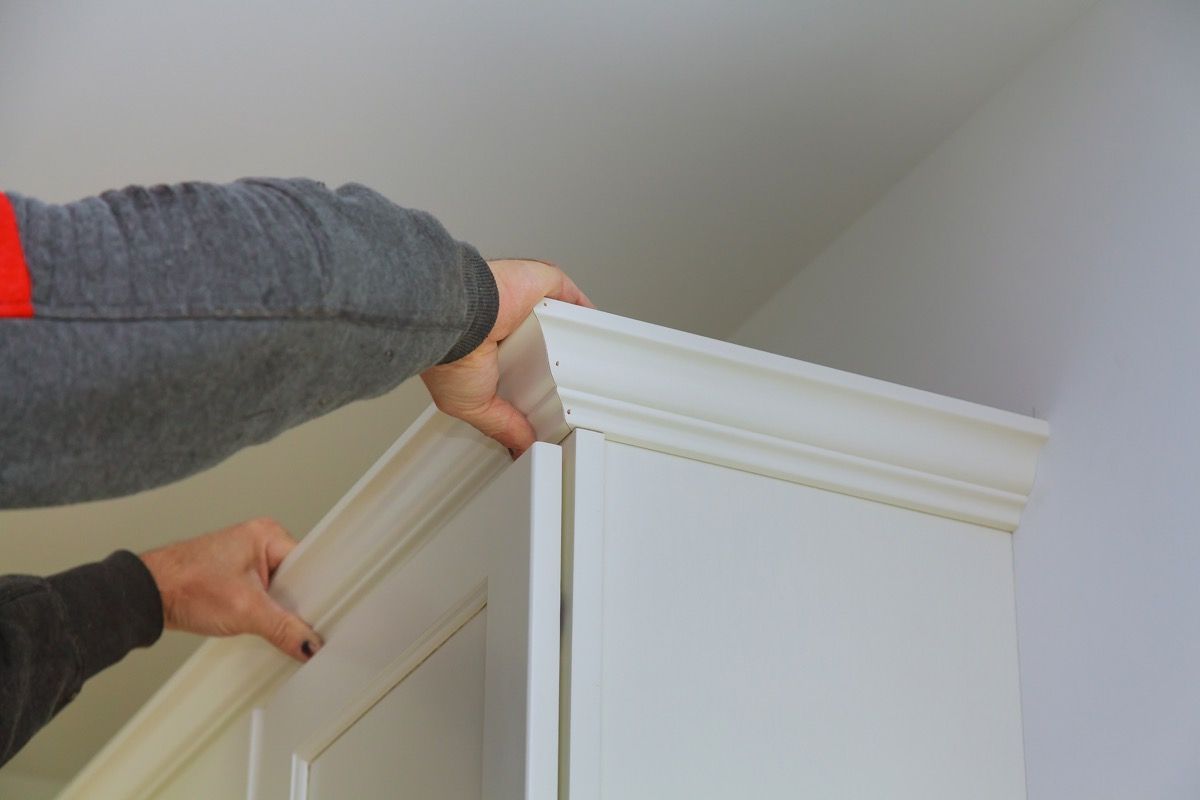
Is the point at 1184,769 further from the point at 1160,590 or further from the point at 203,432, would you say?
the point at 203,432

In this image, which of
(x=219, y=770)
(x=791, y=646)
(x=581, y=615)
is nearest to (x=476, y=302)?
(x=581, y=615)

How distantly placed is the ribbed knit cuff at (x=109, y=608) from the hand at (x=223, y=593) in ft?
0.06

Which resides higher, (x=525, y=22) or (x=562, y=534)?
(x=525, y=22)

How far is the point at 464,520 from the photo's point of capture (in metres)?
0.94

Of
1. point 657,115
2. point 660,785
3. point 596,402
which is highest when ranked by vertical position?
point 657,115

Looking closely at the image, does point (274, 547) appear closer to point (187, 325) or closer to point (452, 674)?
point (452, 674)

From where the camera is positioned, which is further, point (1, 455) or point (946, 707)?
point (946, 707)

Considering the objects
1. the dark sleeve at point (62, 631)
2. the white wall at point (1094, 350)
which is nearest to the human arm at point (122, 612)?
the dark sleeve at point (62, 631)

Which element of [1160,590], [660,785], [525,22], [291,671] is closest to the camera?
[660,785]

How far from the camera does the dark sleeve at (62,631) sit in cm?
110

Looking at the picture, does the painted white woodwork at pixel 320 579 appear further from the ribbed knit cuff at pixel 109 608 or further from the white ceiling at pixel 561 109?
the white ceiling at pixel 561 109

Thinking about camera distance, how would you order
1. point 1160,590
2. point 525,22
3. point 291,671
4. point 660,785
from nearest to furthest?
point 660,785
point 1160,590
point 525,22
point 291,671

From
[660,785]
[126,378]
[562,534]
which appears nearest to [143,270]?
[126,378]

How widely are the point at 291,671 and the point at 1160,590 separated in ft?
2.63
